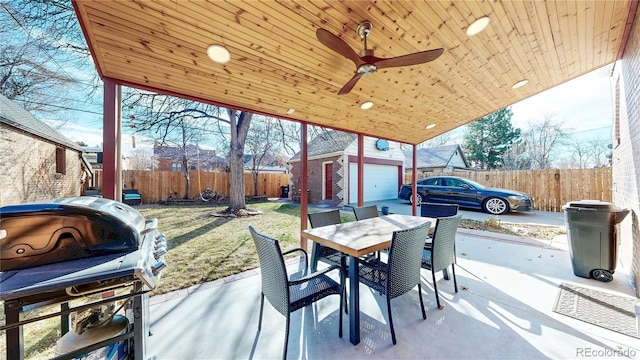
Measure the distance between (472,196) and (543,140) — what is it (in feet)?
53.3

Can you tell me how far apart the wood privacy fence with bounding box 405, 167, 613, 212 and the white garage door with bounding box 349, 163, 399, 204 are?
169 inches

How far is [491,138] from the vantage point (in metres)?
16.3

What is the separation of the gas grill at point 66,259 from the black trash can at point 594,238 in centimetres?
474

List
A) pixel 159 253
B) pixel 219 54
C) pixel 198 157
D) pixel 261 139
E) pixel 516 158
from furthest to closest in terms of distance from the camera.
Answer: pixel 516 158
pixel 198 157
pixel 261 139
pixel 219 54
pixel 159 253

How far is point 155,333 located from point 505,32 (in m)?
4.75

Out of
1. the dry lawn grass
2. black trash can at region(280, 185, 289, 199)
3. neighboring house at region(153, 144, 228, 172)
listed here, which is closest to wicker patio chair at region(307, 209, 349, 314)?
the dry lawn grass

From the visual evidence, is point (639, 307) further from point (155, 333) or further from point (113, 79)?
point (113, 79)

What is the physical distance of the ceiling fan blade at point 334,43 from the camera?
1.86 m

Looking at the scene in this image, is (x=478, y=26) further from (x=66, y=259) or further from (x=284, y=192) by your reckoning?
(x=284, y=192)

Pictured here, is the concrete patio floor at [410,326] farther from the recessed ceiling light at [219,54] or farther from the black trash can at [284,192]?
the black trash can at [284,192]

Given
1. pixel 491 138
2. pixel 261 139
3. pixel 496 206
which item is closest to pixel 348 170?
pixel 261 139

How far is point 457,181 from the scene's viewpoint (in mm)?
8242

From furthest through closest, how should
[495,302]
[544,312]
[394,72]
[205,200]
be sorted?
[205,200]
[394,72]
[495,302]
[544,312]

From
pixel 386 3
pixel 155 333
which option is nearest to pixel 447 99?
pixel 386 3
